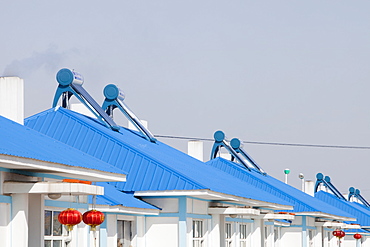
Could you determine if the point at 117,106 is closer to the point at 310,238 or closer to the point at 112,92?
the point at 112,92

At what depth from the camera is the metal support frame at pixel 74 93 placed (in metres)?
23.8

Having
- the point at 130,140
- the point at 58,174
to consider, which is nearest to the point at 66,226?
the point at 58,174

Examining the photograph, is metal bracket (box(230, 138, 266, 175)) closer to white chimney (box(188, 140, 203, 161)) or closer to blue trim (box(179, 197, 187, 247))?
white chimney (box(188, 140, 203, 161))

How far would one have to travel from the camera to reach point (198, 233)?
22.3 meters

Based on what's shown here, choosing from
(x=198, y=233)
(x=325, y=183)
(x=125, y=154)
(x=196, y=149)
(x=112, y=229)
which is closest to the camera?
(x=112, y=229)

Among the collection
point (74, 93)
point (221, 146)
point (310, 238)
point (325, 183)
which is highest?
point (74, 93)

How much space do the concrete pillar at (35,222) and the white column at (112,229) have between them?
5641mm

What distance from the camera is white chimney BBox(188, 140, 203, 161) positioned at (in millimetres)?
32156

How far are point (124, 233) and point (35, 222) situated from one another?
23.3 ft

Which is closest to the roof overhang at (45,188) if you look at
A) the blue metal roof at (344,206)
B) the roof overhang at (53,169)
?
the roof overhang at (53,169)

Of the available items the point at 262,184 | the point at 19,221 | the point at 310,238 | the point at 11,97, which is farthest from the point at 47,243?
the point at 310,238

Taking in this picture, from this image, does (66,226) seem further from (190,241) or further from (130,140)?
(130,140)

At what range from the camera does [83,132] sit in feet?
73.8

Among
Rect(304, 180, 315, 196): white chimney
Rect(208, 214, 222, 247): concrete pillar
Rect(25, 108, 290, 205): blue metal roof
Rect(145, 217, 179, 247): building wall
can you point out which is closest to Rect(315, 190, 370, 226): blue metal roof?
Rect(304, 180, 315, 196): white chimney
